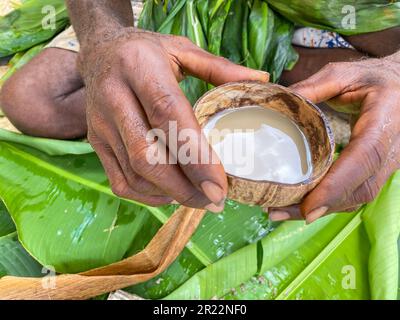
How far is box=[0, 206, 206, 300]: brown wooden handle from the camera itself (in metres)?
0.89

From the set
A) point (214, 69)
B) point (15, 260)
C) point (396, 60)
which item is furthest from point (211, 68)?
point (15, 260)

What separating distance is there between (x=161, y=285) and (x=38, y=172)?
1.30 ft

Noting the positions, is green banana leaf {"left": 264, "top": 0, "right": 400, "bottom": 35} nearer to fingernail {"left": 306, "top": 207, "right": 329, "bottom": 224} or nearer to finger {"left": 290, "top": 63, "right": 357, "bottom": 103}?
finger {"left": 290, "top": 63, "right": 357, "bottom": 103}

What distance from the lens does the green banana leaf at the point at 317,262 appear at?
36.9 inches

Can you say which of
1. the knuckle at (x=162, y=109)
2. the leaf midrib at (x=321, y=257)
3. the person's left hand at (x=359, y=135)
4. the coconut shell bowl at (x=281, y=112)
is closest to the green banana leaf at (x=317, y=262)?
the leaf midrib at (x=321, y=257)

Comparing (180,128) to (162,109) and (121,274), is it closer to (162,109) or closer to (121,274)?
(162,109)

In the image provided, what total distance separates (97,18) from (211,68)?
32cm

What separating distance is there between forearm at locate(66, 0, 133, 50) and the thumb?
0.15 meters

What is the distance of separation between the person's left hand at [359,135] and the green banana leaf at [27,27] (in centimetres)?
104

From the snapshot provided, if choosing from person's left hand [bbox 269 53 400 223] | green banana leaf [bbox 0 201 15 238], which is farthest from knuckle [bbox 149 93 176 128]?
green banana leaf [bbox 0 201 15 238]

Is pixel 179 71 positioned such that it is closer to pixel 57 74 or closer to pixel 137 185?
pixel 137 185
